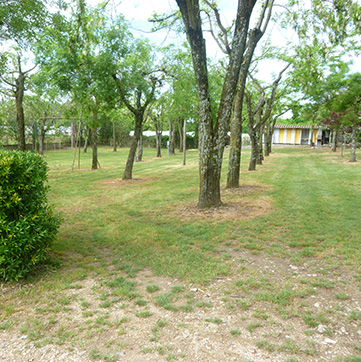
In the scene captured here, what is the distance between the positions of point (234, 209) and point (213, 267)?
334 cm

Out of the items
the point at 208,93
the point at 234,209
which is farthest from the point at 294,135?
the point at 208,93

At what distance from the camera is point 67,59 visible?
9.52 meters

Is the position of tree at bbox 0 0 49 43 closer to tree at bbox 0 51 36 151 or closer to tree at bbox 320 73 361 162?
tree at bbox 0 51 36 151

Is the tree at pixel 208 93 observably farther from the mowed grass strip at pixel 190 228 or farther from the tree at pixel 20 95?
the tree at pixel 20 95

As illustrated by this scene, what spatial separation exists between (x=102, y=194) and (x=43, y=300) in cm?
667

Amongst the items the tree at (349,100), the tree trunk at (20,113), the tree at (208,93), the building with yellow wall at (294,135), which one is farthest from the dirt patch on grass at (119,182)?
the building with yellow wall at (294,135)

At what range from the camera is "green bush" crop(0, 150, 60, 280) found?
335 centimetres

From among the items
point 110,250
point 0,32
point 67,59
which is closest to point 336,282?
point 110,250

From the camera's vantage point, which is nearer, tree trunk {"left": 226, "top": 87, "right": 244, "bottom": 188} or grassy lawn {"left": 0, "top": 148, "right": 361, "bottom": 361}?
grassy lawn {"left": 0, "top": 148, "right": 361, "bottom": 361}

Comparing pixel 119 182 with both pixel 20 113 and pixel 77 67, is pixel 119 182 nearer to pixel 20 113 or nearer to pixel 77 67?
pixel 77 67

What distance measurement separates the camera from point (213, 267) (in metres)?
4.16

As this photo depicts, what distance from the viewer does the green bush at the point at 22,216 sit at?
3.35 m

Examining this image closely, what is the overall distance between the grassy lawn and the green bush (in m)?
0.34

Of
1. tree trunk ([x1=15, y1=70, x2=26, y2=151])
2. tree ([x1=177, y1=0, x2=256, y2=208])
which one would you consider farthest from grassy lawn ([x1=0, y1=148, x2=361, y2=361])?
tree trunk ([x1=15, y1=70, x2=26, y2=151])
